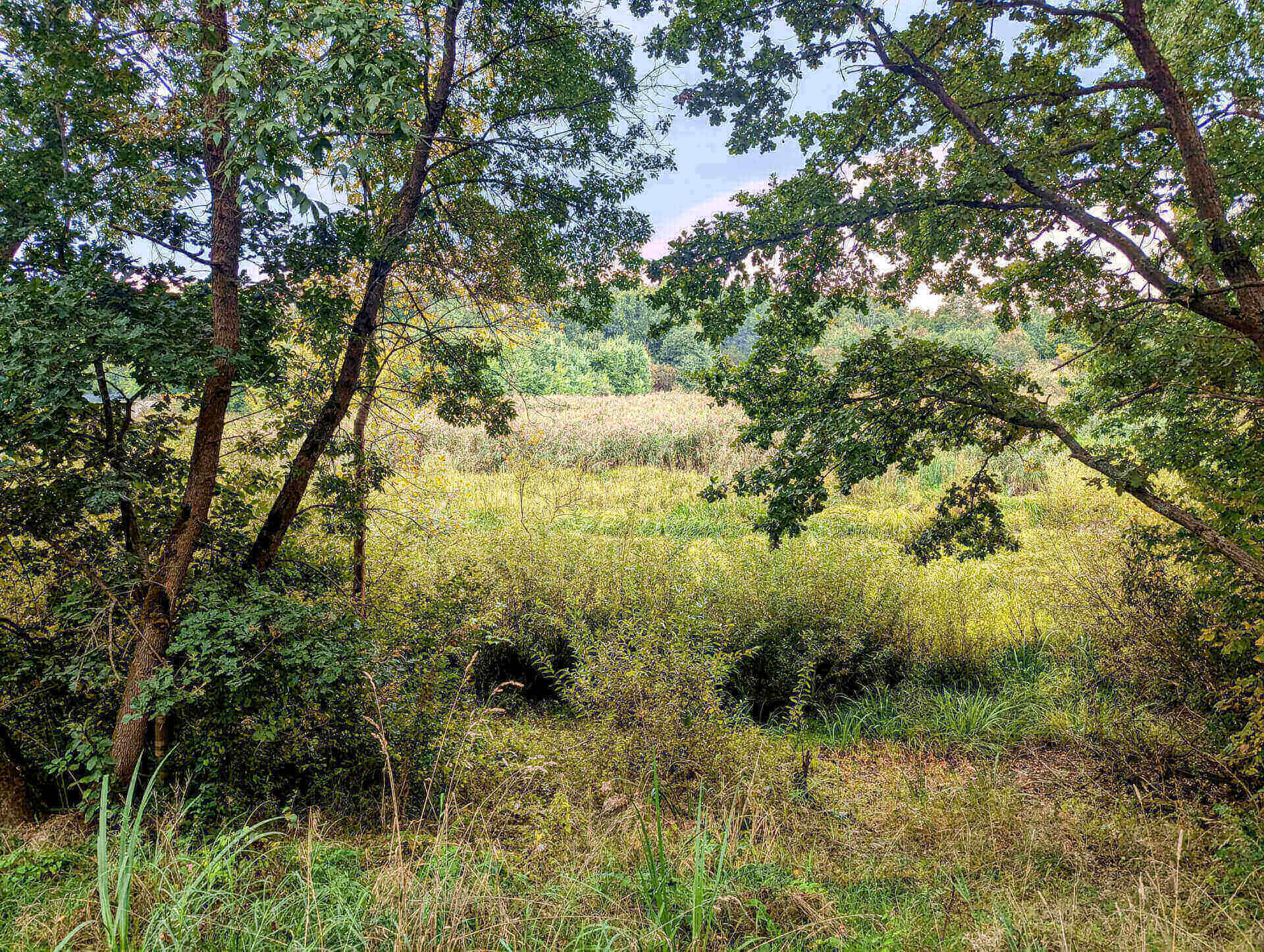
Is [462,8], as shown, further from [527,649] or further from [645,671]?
[527,649]

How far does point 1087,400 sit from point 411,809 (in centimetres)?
717

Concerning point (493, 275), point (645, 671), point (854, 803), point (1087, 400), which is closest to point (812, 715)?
point (854, 803)

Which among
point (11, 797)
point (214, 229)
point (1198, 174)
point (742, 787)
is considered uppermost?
point (1198, 174)

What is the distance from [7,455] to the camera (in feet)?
10.7

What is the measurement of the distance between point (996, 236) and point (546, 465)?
5.32 m

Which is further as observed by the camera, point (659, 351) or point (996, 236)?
point (659, 351)

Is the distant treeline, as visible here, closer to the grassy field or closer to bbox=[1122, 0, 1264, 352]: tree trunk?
the grassy field

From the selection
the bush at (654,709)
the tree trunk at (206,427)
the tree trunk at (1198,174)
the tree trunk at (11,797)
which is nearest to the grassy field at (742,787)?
the bush at (654,709)

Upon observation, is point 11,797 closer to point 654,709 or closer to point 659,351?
point 654,709

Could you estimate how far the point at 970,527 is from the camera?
17.7 feet

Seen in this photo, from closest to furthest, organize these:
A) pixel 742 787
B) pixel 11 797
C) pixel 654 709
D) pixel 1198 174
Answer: pixel 11 797
pixel 1198 174
pixel 742 787
pixel 654 709

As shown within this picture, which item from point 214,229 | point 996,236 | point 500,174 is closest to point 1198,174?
point 996,236

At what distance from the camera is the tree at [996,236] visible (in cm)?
425

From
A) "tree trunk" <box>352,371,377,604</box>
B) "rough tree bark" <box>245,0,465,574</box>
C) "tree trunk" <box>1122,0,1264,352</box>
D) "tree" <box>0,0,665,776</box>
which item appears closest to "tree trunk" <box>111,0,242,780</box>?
"tree" <box>0,0,665,776</box>
